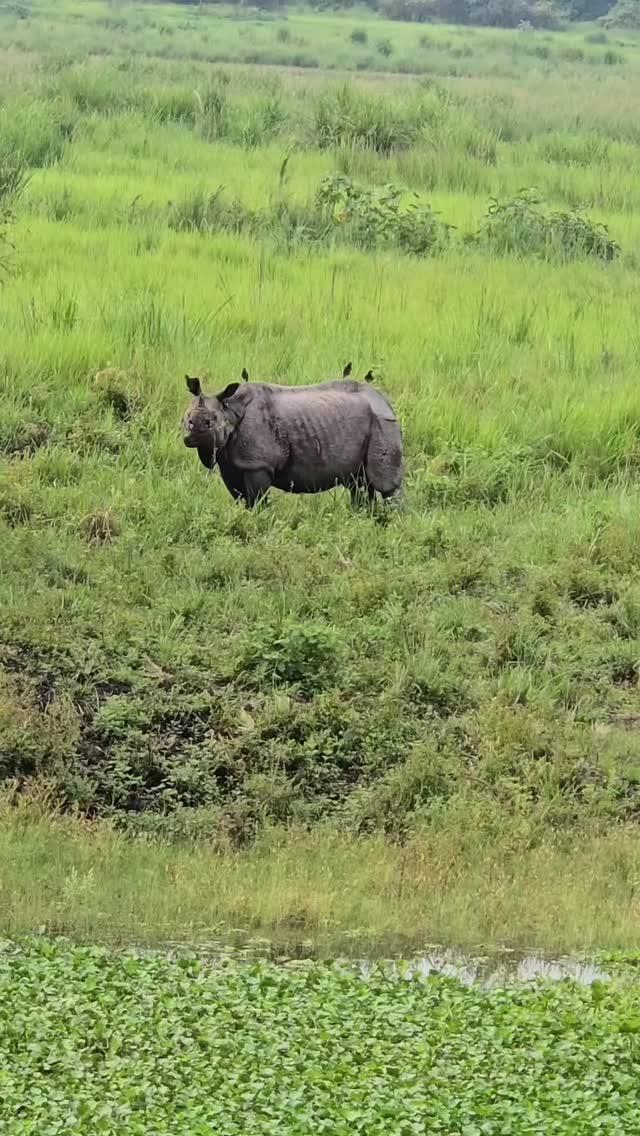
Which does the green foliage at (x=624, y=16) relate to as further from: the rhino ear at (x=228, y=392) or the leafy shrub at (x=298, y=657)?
the leafy shrub at (x=298, y=657)

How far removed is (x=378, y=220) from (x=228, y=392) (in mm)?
7280

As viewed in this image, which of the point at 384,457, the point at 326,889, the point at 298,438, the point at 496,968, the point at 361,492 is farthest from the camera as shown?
the point at 361,492

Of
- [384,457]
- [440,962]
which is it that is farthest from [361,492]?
[440,962]

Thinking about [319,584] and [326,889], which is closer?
[326,889]

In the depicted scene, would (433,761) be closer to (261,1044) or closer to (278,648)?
(278,648)

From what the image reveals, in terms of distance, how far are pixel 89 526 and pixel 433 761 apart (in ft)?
9.68

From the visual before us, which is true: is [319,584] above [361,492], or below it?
below

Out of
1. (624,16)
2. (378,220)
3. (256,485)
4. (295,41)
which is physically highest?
(378,220)

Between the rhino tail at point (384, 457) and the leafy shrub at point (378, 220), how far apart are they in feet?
20.2

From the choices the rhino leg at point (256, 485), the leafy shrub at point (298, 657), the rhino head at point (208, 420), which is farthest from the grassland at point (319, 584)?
the rhino head at point (208, 420)

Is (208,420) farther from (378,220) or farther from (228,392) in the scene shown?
(378,220)

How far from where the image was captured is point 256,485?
36.7 ft

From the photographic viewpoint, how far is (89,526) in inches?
434

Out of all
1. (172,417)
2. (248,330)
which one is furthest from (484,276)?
(172,417)
